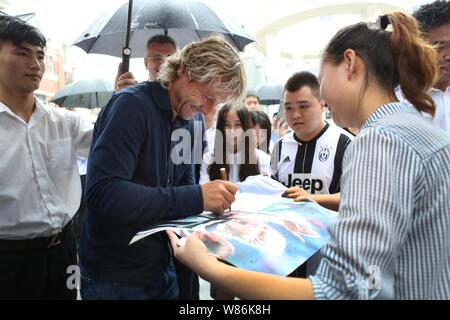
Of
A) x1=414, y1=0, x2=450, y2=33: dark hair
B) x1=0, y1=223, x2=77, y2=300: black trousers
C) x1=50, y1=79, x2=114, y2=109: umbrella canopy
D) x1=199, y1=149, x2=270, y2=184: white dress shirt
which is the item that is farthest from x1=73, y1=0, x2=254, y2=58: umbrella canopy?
x1=50, y1=79, x2=114, y2=109: umbrella canopy

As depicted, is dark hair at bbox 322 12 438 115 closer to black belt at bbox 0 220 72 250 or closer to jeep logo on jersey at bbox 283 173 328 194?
jeep logo on jersey at bbox 283 173 328 194

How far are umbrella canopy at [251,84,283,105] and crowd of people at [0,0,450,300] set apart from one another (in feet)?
17.4

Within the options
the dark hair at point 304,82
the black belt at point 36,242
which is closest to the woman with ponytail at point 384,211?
the black belt at point 36,242

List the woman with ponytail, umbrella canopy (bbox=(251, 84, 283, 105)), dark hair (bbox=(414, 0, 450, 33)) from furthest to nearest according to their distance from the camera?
umbrella canopy (bbox=(251, 84, 283, 105))
dark hair (bbox=(414, 0, 450, 33))
the woman with ponytail

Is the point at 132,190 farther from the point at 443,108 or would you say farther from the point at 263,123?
the point at 263,123

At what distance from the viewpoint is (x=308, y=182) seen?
225 cm

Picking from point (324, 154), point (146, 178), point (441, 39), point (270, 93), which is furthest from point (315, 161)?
point (270, 93)

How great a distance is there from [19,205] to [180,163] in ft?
2.50

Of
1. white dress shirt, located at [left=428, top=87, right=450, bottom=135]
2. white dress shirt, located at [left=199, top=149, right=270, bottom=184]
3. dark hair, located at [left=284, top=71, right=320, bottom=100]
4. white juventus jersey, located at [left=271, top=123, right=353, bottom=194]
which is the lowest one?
white dress shirt, located at [left=199, top=149, right=270, bottom=184]

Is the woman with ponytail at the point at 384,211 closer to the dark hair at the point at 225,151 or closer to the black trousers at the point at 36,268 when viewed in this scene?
the black trousers at the point at 36,268

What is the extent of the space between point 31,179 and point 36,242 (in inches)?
11.3

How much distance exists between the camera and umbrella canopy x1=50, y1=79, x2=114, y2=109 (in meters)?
7.06

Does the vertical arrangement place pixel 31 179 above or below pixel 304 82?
below
